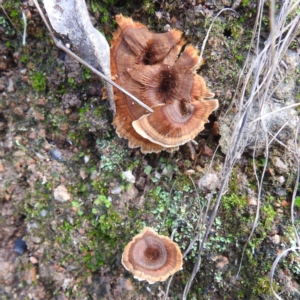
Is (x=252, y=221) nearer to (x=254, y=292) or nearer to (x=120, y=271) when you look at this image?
(x=254, y=292)

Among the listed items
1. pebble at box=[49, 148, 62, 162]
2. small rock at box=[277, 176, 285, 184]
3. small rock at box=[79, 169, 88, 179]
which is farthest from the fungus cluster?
small rock at box=[277, 176, 285, 184]

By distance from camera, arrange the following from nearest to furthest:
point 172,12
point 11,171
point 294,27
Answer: point 294,27
point 172,12
point 11,171

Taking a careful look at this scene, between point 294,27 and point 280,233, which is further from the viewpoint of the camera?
point 280,233

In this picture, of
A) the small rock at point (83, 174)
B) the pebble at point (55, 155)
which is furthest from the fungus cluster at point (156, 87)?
the pebble at point (55, 155)

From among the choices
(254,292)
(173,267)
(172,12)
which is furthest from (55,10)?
(254,292)

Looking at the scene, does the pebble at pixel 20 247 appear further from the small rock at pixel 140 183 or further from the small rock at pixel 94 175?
the small rock at pixel 140 183

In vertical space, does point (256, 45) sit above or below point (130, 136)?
above

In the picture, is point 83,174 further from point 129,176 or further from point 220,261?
point 220,261
